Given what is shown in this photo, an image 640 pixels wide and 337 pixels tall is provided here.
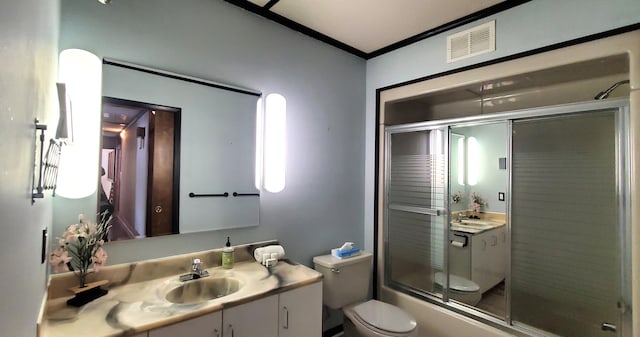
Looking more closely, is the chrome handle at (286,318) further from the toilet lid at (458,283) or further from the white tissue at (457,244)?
the white tissue at (457,244)

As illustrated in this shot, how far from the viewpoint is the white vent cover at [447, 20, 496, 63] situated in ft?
6.60

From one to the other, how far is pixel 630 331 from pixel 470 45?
1.93 meters

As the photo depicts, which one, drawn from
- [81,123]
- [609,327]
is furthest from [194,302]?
[609,327]

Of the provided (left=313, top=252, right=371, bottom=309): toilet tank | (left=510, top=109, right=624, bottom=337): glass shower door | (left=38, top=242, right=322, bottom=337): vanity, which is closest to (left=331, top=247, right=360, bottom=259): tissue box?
(left=313, top=252, right=371, bottom=309): toilet tank

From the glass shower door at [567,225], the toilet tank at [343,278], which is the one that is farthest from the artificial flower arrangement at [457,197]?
the toilet tank at [343,278]

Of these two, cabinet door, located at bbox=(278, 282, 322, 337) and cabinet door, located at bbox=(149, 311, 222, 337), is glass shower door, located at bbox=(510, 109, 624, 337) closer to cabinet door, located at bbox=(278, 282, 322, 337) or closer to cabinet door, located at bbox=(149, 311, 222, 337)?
cabinet door, located at bbox=(278, 282, 322, 337)

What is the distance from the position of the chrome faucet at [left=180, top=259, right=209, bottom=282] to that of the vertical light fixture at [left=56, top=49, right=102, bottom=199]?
0.64 meters

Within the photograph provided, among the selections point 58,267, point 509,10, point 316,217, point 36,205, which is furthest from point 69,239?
point 509,10

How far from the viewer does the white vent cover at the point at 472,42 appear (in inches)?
79.2

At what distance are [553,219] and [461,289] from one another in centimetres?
91

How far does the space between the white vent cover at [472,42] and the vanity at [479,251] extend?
1.38 meters

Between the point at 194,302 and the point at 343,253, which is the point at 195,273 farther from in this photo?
the point at 343,253

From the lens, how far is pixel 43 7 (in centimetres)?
90

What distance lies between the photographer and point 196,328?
1273mm
